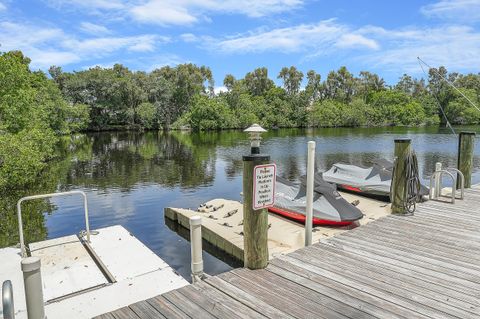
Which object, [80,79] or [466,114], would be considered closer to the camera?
[80,79]

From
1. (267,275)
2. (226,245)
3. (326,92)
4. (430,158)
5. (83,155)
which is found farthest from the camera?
(326,92)

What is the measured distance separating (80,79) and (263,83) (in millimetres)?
39877

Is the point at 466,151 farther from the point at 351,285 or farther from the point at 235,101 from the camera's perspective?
the point at 235,101

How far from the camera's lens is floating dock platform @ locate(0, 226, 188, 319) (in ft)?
15.3

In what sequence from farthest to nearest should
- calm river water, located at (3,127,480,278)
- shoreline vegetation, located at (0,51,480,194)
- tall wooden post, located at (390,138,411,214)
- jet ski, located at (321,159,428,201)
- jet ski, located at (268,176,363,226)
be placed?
shoreline vegetation, located at (0,51,480,194) → jet ski, located at (321,159,428,201) → calm river water, located at (3,127,480,278) → jet ski, located at (268,176,363,226) → tall wooden post, located at (390,138,411,214)

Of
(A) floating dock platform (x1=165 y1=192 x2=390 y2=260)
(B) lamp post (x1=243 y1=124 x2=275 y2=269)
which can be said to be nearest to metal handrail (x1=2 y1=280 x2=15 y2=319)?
(B) lamp post (x1=243 y1=124 x2=275 y2=269)

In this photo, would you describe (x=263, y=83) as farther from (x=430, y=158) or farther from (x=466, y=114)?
(x=430, y=158)

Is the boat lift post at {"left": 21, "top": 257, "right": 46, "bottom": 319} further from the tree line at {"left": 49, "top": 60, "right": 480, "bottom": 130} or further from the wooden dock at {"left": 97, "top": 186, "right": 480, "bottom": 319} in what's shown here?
the tree line at {"left": 49, "top": 60, "right": 480, "bottom": 130}

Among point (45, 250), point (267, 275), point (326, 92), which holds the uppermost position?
point (326, 92)

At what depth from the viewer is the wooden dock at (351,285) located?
299 cm

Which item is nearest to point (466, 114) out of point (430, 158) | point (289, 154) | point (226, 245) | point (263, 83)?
point (263, 83)

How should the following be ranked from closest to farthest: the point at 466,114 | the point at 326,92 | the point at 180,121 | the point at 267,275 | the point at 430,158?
1. the point at 267,275
2. the point at 430,158
3. the point at 180,121
4. the point at 466,114
5. the point at 326,92

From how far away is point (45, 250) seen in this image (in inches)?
277

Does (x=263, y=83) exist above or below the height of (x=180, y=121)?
above
